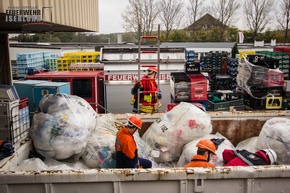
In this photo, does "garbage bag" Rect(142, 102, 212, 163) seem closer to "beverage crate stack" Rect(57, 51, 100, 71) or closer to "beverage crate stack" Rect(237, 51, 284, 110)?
"beverage crate stack" Rect(237, 51, 284, 110)

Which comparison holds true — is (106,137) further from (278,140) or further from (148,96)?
(148,96)

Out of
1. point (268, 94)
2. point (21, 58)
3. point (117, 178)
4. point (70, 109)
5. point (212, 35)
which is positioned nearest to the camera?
point (117, 178)

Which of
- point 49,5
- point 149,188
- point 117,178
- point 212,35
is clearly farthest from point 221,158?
point 212,35

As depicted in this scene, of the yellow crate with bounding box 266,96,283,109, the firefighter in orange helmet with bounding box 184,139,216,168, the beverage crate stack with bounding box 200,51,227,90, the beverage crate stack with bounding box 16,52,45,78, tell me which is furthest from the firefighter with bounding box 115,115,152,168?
the beverage crate stack with bounding box 200,51,227,90

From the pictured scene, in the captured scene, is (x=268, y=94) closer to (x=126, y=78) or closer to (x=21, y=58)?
(x=126, y=78)

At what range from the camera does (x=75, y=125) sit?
3.92 meters

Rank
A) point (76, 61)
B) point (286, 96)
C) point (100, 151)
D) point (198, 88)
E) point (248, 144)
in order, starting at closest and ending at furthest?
point (100, 151), point (248, 144), point (198, 88), point (286, 96), point (76, 61)

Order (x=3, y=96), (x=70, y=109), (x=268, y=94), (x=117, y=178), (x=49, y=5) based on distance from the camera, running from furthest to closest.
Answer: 1. (x=268, y=94)
2. (x=49, y=5)
3. (x=70, y=109)
4. (x=3, y=96)
5. (x=117, y=178)

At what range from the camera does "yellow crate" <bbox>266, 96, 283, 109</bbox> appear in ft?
28.8

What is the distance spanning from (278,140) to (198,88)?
386 cm

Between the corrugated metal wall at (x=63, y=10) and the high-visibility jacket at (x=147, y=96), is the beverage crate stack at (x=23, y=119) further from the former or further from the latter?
the high-visibility jacket at (x=147, y=96)

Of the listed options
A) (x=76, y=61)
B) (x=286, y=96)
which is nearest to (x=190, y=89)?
(x=286, y=96)

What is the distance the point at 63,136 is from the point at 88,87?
205 inches

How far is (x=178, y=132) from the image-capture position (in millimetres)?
4438
